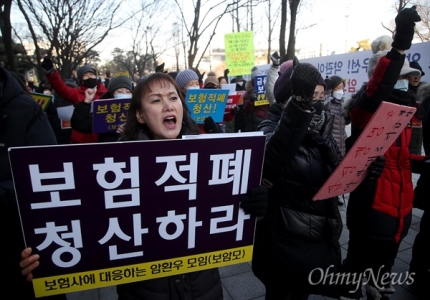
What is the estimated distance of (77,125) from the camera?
10.6 ft

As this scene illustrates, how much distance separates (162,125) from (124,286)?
828mm

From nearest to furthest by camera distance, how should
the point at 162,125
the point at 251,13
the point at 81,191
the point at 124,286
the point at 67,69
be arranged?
the point at 81,191 → the point at 124,286 → the point at 162,125 → the point at 67,69 → the point at 251,13

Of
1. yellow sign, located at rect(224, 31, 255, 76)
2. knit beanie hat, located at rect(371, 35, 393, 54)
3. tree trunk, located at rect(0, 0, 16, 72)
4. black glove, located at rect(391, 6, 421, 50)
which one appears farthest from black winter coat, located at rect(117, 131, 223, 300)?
yellow sign, located at rect(224, 31, 255, 76)

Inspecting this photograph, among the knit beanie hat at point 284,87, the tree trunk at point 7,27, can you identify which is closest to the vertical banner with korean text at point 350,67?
the knit beanie hat at point 284,87

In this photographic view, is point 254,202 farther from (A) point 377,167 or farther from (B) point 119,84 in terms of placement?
(B) point 119,84

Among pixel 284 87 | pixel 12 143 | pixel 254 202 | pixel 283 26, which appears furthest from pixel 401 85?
pixel 283 26

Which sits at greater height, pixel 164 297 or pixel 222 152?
pixel 222 152

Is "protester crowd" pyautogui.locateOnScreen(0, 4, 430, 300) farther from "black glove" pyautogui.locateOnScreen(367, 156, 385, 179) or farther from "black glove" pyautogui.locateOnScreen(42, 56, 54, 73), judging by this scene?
"black glove" pyautogui.locateOnScreen(42, 56, 54, 73)

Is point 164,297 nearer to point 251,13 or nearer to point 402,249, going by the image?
point 402,249

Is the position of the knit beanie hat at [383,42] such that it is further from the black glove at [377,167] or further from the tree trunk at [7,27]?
the tree trunk at [7,27]

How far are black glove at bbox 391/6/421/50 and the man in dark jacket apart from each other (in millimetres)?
2136

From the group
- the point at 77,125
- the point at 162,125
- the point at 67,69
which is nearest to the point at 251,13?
the point at 67,69

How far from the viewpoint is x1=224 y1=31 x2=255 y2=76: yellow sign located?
9.83 m

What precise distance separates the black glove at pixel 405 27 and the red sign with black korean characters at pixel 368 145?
0.40 metres
